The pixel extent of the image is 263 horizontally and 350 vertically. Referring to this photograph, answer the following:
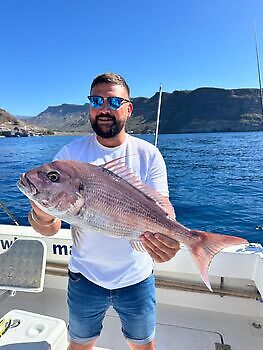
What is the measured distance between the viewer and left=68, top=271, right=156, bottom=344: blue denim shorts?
2.07 m

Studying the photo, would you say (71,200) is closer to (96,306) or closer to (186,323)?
(96,306)

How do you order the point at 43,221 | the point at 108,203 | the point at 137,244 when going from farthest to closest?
the point at 43,221, the point at 137,244, the point at 108,203

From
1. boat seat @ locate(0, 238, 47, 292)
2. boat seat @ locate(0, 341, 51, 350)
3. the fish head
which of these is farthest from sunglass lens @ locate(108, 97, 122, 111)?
boat seat @ locate(0, 238, 47, 292)

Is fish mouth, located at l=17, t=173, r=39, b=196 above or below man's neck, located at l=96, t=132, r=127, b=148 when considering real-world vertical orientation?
below

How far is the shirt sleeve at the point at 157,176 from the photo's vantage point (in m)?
2.05

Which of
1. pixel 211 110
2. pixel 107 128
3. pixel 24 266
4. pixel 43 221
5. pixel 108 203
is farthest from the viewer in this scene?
pixel 211 110

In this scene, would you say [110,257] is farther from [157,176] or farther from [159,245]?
[157,176]

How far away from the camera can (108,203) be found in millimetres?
1707

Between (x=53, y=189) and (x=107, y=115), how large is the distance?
698 mm

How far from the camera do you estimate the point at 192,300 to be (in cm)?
368

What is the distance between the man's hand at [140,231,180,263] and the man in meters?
0.29

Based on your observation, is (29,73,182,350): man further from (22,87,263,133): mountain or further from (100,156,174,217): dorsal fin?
(22,87,263,133): mountain

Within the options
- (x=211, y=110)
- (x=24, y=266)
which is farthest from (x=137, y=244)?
(x=211, y=110)

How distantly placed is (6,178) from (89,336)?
16.3 meters
